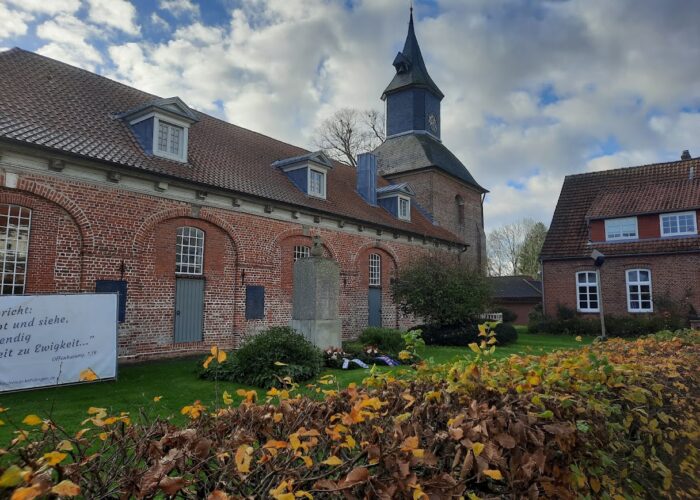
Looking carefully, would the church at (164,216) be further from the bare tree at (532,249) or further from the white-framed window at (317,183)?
the bare tree at (532,249)

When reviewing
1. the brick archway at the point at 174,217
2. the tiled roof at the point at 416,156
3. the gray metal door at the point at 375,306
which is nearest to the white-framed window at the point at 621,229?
the tiled roof at the point at 416,156

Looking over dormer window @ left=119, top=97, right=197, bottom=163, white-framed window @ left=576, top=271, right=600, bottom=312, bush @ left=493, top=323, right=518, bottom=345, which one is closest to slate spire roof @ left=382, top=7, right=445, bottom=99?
white-framed window @ left=576, top=271, right=600, bottom=312

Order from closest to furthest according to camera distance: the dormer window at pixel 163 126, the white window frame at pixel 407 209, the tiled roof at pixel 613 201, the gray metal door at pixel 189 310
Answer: the gray metal door at pixel 189 310, the dormer window at pixel 163 126, the tiled roof at pixel 613 201, the white window frame at pixel 407 209

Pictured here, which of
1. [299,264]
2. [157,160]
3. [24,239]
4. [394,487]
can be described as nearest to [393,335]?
[299,264]

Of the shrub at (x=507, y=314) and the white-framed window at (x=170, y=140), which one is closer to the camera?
the white-framed window at (x=170, y=140)

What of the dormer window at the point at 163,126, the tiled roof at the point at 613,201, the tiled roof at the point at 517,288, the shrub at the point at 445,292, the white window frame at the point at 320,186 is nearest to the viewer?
the dormer window at the point at 163,126

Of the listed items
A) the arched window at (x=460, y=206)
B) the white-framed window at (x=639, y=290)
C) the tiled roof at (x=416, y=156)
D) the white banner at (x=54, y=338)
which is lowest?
the white banner at (x=54, y=338)

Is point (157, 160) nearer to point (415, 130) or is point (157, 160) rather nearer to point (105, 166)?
point (105, 166)

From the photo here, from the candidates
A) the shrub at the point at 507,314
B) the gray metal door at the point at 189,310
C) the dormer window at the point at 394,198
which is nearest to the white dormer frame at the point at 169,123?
the gray metal door at the point at 189,310

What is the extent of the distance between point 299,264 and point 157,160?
18.0 ft

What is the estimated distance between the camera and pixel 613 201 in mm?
24109

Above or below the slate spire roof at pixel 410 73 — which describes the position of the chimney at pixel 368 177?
below

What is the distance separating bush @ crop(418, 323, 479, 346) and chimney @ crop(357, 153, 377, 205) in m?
7.58

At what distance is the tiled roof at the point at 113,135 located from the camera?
11.6 m
